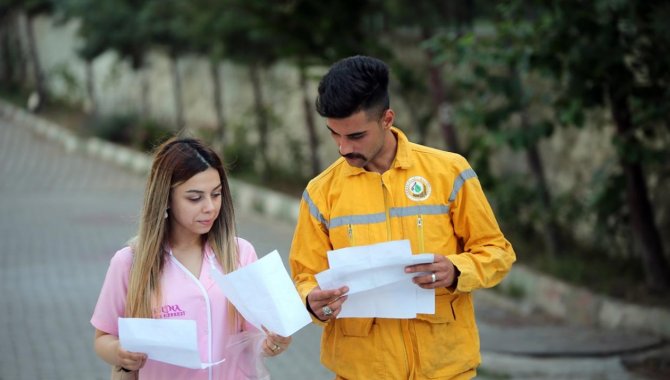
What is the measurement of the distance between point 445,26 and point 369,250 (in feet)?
28.1

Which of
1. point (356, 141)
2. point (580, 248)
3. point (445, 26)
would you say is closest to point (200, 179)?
point (356, 141)

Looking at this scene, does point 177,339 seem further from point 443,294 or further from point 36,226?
point 36,226

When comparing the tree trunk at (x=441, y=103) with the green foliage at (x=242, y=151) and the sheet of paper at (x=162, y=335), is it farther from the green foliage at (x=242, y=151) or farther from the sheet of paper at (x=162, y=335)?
the sheet of paper at (x=162, y=335)

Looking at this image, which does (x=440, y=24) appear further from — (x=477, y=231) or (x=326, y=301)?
(x=326, y=301)

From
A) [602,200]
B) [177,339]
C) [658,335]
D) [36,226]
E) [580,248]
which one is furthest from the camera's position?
[36,226]

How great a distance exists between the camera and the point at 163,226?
383 cm

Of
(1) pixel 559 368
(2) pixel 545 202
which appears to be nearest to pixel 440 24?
(2) pixel 545 202

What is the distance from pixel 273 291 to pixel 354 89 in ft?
2.18

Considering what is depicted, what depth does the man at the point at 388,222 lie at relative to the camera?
146 inches

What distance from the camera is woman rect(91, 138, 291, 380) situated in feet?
12.3

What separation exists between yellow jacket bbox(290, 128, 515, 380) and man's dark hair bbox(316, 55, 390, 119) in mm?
209

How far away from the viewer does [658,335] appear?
8117 millimetres

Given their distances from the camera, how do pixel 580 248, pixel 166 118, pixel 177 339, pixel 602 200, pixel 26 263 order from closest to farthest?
pixel 177 339
pixel 602 200
pixel 580 248
pixel 26 263
pixel 166 118

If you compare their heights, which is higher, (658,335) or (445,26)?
(445,26)
